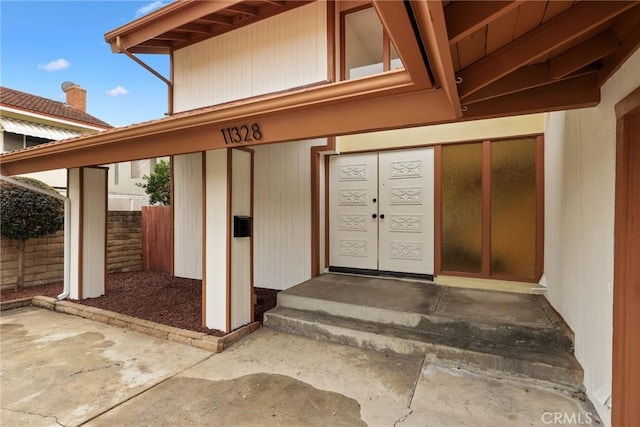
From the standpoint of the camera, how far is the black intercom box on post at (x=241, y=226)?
3707 mm

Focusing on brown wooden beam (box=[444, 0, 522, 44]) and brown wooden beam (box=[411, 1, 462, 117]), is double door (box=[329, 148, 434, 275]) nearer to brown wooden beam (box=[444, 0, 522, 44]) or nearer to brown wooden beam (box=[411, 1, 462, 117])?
brown wooden beam (box=[411, 1, 462, 117])

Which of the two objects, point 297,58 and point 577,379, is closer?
point 577,379

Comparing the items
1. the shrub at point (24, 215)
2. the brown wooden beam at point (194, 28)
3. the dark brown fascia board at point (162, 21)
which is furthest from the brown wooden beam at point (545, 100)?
the shrub at point (24, 215)

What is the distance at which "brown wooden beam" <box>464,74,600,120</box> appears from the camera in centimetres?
229

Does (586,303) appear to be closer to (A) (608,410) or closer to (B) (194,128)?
(A) (608,410)

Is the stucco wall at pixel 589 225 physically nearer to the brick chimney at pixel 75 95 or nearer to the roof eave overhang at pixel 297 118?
the roof eave overhang at pixel 297 118

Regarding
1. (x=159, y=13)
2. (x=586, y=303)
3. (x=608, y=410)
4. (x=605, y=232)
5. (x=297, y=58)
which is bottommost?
(x=608, y=410)

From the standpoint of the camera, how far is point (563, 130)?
316 cm

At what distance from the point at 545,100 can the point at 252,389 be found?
339 cm

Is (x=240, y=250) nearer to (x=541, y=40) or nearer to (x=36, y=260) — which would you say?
(x=541, y=40)

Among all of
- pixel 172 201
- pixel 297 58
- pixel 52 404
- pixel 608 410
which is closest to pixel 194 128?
pixel 297 58

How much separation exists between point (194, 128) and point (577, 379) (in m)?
4.37

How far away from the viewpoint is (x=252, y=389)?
268cm

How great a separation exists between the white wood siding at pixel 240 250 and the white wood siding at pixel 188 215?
2.92 m
